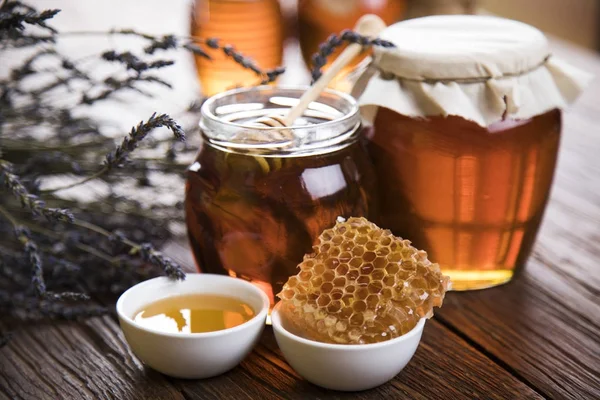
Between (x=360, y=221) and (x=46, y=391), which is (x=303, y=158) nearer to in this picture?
(x=360, y=221)

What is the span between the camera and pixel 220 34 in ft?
3.60

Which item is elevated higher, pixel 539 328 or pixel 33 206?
pixel 33 206

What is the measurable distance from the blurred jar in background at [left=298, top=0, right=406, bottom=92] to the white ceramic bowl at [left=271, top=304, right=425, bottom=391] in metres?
0.55

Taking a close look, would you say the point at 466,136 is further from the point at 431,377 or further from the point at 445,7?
the point at 445,7

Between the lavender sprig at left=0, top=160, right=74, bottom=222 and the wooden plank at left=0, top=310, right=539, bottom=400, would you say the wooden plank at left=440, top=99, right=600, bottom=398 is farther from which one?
the lavender sprig at left=0, top=160, right=74, bottom=222

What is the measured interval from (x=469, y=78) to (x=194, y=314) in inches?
12.0

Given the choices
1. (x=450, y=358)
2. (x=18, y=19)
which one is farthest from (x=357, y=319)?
(x=18, y=19)

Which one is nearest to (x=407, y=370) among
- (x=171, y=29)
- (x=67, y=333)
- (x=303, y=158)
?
(x=303, y=158)

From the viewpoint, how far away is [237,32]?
3.60ft

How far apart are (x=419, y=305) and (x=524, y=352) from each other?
0.13m

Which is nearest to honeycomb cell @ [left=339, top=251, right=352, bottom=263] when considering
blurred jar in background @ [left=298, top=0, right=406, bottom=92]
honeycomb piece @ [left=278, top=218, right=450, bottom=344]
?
honeycomb piece @ [left=278, top=218, right=450, bottom=344]

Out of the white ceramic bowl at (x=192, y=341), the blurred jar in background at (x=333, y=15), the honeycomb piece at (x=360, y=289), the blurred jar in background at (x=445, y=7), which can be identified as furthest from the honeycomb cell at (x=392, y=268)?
the blurred jar in background at (x=445, y=7)

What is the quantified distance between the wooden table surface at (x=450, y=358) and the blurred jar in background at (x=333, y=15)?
1.40 feet

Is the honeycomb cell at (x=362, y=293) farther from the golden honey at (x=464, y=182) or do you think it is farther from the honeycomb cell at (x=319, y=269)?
the golden honey at (x=464, y=182)
